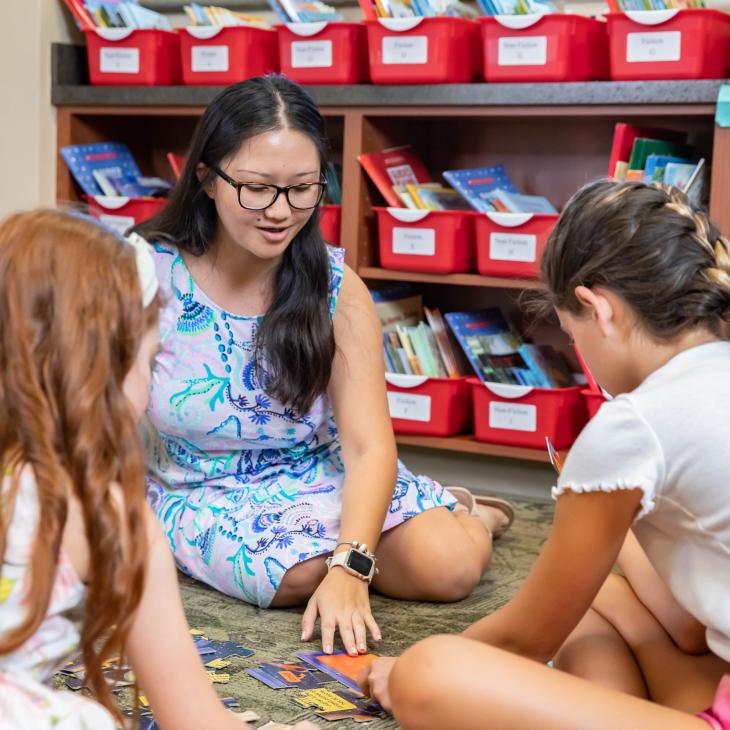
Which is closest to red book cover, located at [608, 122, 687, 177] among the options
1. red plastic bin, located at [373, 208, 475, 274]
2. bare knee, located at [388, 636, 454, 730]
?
red plastic bin, located at [373, 208, 475, 274]

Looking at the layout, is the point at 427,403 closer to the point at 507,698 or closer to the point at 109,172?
the point at 109,172

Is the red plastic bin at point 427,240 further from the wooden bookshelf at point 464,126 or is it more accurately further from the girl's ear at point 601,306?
the girl's ear at point 601,306

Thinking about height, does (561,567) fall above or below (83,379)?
below

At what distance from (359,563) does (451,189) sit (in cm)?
132

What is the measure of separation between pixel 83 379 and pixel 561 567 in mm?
525

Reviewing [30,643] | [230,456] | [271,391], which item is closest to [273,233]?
[271,391]

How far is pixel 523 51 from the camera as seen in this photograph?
244 cm

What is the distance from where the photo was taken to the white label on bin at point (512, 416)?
255cm

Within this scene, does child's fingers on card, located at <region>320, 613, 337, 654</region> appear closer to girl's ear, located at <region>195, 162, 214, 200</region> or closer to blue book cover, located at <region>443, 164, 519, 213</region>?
girl's ear, located at <region>195, 162, 214, 200</region>

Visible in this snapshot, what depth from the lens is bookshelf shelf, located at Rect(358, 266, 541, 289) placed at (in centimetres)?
254

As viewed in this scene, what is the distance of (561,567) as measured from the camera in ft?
3.73

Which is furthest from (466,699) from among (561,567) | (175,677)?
(175,677)

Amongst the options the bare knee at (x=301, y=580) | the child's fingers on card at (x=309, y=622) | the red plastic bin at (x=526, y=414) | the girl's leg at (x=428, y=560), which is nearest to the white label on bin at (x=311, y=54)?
the red plastic bin at (x=526, y=414)

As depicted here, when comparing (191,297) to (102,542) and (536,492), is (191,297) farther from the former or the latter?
(536,492)
